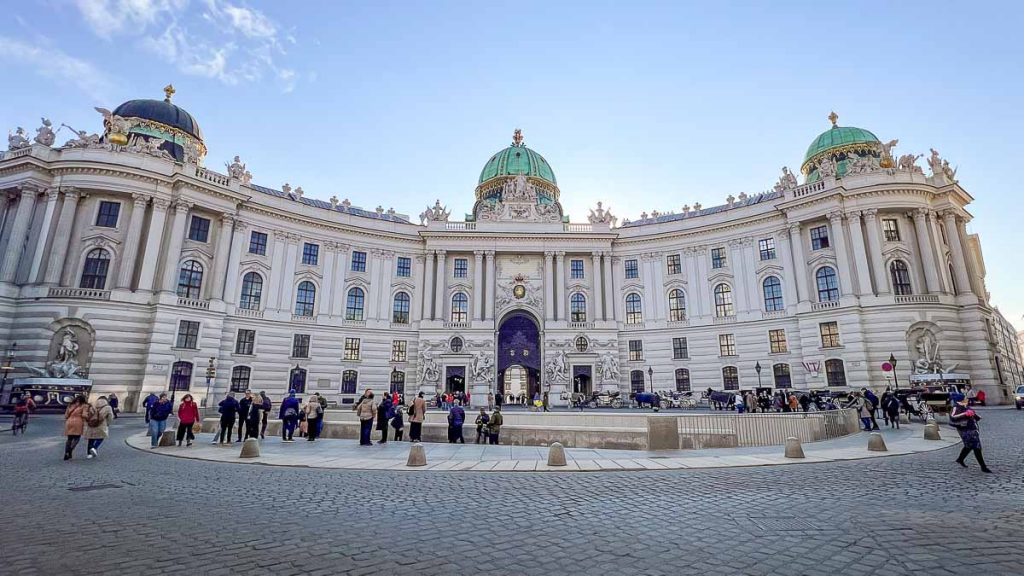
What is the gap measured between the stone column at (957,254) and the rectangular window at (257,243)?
188ft

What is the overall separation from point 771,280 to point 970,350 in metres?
13.7

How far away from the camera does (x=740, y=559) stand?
16.6ft

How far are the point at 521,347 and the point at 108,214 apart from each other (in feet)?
112

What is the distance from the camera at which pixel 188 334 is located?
33188mm

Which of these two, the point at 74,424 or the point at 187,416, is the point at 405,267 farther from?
the point at 74,424

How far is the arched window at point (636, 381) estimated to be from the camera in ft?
138

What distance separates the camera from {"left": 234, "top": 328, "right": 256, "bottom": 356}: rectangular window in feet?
119

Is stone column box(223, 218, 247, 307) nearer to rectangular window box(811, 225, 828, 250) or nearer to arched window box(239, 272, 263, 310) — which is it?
arched window box(239, 272, 263, 310)

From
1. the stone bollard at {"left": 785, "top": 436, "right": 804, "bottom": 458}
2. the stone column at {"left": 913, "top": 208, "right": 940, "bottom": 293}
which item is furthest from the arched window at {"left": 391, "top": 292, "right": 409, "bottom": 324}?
the stone column at {"left": 913, "top": 208, "right": 940, "bottom": 293}

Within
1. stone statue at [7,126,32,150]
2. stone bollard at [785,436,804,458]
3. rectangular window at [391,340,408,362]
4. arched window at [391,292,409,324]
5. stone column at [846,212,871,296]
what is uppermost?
stone statue at [7,126,32,150]

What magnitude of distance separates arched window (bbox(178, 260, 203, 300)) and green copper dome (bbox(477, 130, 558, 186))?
102 feet

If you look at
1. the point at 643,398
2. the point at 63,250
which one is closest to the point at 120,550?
the point at 643,398

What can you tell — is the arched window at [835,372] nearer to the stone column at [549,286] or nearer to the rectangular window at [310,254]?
the stone column at [549,286]

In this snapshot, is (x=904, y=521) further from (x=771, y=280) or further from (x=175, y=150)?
(x=175, y=150)
